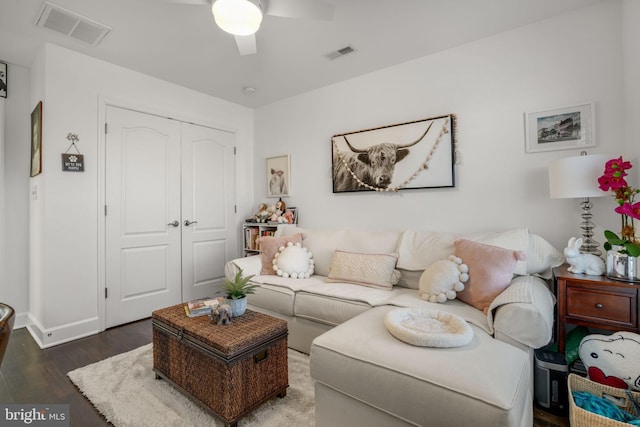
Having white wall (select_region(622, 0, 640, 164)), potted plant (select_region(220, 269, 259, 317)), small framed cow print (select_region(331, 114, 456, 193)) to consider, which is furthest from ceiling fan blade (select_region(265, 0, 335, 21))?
white wall (select_region(622, 0, 640, 164))

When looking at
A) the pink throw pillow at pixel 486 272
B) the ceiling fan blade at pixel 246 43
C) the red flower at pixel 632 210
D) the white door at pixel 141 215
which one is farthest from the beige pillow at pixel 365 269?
the white door at pixel 141 215

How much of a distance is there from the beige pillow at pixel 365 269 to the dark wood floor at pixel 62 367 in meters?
1.17

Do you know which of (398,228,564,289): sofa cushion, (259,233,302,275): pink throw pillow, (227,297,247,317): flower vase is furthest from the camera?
(259,233,302,275): pink throw pillow

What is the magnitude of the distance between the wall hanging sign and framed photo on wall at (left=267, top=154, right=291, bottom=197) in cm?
198

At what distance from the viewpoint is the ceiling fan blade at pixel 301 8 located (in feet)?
5.84

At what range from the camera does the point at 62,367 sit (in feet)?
7.10

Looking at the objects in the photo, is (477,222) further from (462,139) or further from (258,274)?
(258,274)

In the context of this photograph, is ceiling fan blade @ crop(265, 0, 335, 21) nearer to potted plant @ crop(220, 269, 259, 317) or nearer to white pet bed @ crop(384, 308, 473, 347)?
potted plant @ crop(220, 269, 259, 317)

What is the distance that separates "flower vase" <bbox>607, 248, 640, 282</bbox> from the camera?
1.70 meters

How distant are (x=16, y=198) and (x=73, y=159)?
918mm

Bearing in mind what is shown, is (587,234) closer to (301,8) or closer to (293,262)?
(293,262)

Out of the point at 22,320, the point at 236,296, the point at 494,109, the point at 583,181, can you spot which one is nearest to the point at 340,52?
the point at 494,109

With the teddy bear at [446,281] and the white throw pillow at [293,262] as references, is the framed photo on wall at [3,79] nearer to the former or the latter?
the white throw pillow at [293,262]

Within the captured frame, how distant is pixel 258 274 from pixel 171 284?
4.00 ft
